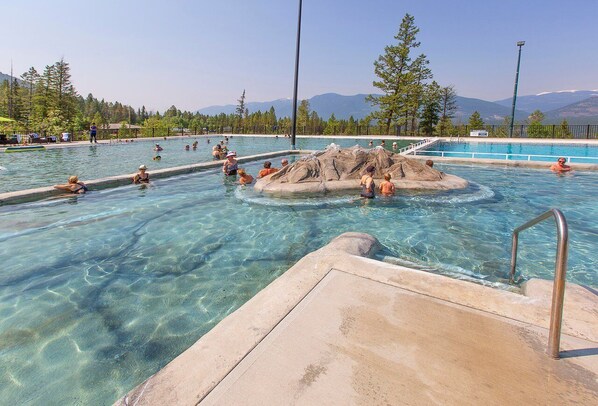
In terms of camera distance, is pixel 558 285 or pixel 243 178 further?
pixel 243 178

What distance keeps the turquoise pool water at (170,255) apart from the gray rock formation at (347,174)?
71 centimetres

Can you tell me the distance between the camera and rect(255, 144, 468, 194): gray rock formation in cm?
1081

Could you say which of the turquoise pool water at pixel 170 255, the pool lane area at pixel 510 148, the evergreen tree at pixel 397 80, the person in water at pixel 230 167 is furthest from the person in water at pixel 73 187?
the evergreen tree at pixel 397 80

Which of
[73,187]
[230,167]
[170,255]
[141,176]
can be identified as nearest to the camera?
[170,255]

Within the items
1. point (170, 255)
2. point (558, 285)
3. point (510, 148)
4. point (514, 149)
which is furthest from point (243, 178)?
point (510, 148)

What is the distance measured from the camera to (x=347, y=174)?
11.6m

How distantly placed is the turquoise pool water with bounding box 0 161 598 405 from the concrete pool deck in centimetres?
108

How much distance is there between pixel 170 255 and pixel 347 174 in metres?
7.32

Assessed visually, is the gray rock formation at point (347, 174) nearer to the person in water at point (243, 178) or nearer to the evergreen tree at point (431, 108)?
the person in water at point (243, 178)

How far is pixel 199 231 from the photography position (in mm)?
7168

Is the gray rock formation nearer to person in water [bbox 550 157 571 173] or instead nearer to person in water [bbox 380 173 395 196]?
person in water [bbox 380 173 395 196]

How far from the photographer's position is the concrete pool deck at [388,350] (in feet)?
6.91

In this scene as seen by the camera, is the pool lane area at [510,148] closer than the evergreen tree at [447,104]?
Yes

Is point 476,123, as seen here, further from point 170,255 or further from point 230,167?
point 170,255
